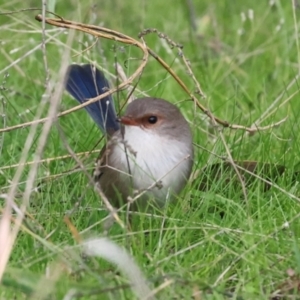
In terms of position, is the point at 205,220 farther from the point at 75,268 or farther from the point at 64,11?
the point at 64,11

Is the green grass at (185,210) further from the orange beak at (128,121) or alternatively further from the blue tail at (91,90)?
the orange beak at (128,121)

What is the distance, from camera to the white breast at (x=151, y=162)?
346 cm

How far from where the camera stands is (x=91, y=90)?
4055 mm

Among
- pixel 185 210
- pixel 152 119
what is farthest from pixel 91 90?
pixel 185 210

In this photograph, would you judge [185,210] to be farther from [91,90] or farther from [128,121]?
[91,90]

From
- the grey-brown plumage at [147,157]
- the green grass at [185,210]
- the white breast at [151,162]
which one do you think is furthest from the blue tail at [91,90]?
the white breast at [151,162]

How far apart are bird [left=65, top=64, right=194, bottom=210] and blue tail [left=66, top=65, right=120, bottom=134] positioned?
16 cm

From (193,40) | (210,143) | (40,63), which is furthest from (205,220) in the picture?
(193,40)

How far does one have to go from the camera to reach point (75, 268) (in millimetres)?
2760

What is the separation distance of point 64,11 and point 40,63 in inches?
45.8

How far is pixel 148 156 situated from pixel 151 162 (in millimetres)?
25

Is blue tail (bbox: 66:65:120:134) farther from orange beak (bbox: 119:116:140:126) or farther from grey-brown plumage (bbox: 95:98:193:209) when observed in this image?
orange beak (bbox: 119:116:140:126)

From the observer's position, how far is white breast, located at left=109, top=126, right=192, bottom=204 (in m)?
3.46

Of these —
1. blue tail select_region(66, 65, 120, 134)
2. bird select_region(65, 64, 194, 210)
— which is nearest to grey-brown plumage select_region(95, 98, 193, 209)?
bird select_region(65, 64, 194, 210)
